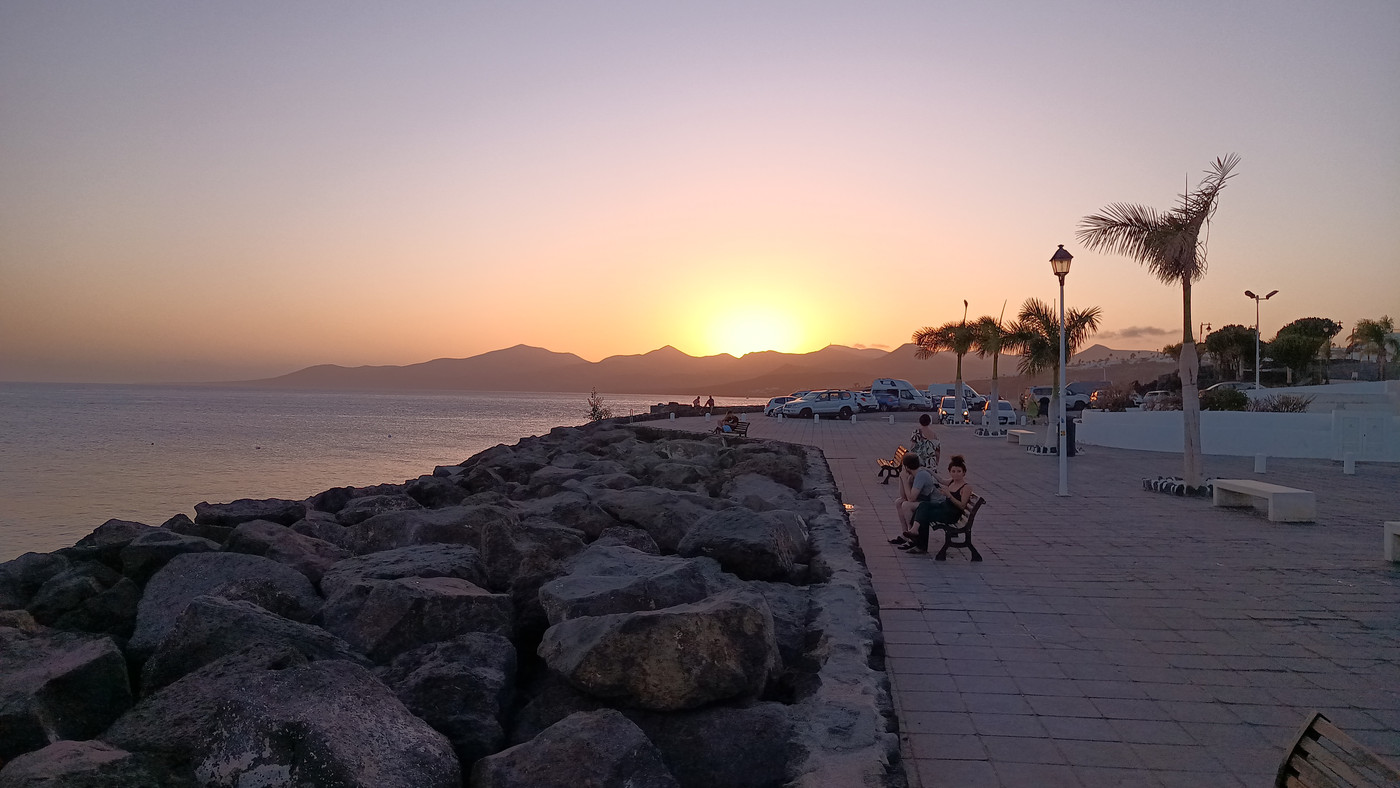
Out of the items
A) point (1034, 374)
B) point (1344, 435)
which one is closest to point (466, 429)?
point (1034, 374)

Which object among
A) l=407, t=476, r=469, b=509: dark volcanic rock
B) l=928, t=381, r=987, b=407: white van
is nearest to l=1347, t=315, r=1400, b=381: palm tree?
l=928, t=381, r=987, b=407: white van

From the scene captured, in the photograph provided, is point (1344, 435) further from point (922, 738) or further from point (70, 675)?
point (70, 675)

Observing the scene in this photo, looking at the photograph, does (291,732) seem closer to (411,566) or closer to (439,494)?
(411,566)

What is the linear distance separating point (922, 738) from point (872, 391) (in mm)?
45978

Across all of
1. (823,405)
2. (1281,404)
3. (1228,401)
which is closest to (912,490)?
(1228,401)

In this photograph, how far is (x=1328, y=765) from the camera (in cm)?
255

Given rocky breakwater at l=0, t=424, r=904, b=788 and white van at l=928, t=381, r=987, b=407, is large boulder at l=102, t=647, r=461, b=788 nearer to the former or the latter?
rocky breakwater at l=0, t=424, r=904, b=788

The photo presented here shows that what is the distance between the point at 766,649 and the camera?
14.1 ft

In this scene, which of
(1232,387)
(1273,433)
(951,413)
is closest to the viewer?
(1273,433)

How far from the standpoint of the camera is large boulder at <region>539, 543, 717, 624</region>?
16.5 ft

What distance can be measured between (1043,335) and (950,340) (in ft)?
52.2

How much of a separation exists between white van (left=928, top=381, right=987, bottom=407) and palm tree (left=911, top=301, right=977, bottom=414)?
76.6 inches

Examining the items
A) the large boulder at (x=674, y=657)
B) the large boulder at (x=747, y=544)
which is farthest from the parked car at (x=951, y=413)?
the large boulder at (x=674, y=657)

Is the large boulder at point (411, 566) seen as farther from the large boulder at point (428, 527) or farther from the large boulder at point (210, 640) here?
the large boulder at point (210, 640)
